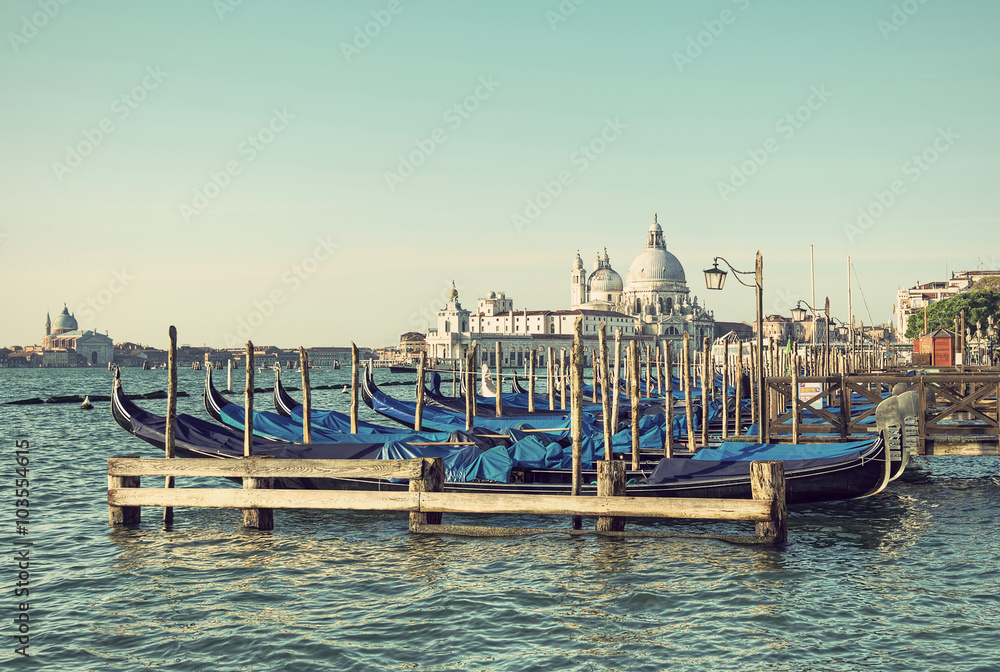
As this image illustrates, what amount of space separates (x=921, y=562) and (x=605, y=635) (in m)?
4.62

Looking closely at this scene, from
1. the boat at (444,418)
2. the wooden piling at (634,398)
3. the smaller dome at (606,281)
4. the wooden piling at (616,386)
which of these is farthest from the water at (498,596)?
the smaller dome at (606,281)

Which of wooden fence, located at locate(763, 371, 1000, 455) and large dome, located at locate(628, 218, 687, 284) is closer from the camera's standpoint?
wooden fence, located at locate(763, 371, 1000, 455)

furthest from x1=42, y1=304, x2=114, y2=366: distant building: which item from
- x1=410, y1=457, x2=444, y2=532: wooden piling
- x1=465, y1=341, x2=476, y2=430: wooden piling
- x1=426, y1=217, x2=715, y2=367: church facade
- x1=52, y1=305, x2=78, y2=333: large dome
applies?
x1=410, y1=457, x2=444, y2=532: wooden piling

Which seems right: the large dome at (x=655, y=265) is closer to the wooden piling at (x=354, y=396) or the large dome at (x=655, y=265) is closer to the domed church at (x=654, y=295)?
the domed church at (x=654, y=295)

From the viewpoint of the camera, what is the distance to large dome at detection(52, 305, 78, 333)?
576ft

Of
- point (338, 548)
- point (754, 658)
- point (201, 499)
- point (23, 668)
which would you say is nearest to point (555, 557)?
point (338, 548)

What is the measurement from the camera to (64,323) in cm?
17550

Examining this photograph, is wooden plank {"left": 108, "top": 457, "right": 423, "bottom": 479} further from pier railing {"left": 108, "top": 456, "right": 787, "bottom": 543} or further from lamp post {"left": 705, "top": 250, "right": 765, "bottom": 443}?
lamp post {"left": 705, "top": 250, "right": 765, "bottom": 443}

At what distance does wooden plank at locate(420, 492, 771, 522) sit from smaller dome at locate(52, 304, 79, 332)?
18284 centimetres

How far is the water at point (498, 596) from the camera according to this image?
7.54 metres

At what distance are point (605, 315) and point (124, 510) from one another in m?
115

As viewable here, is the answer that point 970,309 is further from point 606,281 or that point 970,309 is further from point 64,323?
point 64,323

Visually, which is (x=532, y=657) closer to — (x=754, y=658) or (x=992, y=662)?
(x=754, y=658)

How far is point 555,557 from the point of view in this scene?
35.0 ft
